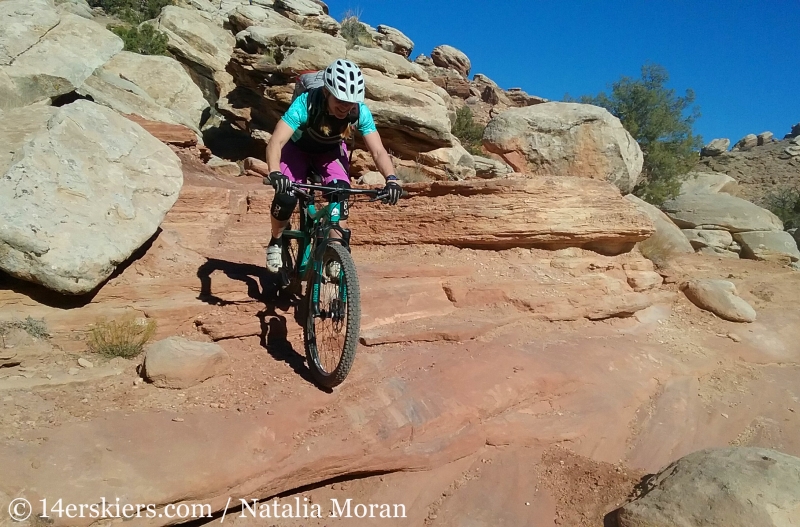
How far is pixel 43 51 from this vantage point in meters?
7.31

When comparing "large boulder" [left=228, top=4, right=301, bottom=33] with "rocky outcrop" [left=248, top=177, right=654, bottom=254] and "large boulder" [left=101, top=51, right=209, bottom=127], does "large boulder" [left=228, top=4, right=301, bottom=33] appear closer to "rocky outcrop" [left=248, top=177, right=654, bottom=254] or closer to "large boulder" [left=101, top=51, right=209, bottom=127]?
"large boulder" [left=101, top=51, right=209, bottom=127]

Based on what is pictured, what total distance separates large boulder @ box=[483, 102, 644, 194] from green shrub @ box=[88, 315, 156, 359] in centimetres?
787

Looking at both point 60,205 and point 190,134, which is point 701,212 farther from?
point 60,205

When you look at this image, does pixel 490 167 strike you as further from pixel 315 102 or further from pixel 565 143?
pixel 315 102

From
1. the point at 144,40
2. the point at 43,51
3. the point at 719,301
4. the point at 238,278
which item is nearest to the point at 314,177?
the point at 238,278

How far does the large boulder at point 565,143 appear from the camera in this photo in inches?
395

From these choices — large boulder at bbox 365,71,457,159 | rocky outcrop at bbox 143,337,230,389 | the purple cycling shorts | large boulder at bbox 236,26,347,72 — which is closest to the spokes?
rocky outcrop at bbox 143,337,230,389

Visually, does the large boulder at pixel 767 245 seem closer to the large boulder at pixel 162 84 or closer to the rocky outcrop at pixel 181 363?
the rocky outcrop at pixel 181 363

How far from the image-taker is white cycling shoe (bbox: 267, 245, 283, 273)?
4.45 metres

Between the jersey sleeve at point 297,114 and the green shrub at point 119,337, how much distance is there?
1.84 m

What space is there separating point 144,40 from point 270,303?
55.5ft

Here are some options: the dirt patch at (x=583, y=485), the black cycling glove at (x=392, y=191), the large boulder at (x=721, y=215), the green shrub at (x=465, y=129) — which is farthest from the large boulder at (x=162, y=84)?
the large boulder at (x=721, y=215)

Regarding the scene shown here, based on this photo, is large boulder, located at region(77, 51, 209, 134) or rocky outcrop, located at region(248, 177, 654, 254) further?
large boulder, located at region(77, 51, 209, 134)

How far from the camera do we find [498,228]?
21.8ft
